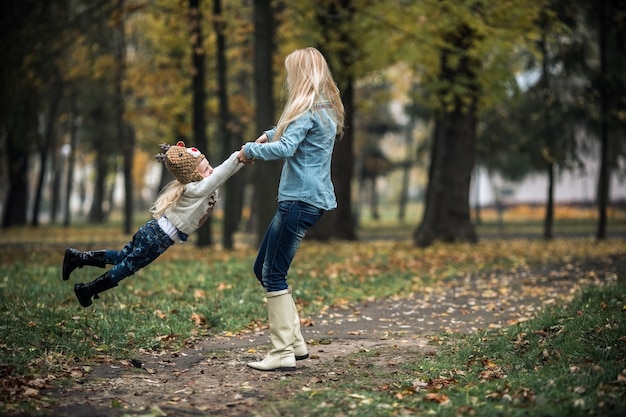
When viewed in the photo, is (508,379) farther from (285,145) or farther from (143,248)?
(143,248)

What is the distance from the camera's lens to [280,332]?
661cm

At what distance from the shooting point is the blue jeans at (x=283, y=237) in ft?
21.0

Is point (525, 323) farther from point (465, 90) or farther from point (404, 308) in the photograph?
point (465, 90)

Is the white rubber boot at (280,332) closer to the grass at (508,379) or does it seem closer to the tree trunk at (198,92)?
the grass at (508,379)

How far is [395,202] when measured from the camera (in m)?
82.1

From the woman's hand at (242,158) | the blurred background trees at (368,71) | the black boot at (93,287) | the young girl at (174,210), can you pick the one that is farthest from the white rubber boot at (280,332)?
the blurred background trees at (368,71)

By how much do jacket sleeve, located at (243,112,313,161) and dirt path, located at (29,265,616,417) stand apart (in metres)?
1.64

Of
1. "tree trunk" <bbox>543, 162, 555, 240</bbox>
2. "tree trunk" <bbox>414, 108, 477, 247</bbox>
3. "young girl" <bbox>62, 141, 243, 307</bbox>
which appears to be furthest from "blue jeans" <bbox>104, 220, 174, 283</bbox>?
"tree trunk" <bbox>543, 162, 555, 240</bbox>

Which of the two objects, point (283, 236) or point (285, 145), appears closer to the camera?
point (285, 145)

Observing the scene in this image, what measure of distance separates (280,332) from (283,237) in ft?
2.47

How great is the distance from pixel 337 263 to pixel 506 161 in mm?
26302

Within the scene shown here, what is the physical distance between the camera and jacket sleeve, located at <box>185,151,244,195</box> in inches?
259

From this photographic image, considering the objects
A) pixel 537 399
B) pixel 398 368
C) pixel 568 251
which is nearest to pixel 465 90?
pixel 568 251

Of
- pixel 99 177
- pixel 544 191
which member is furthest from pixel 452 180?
pixel 544 191
